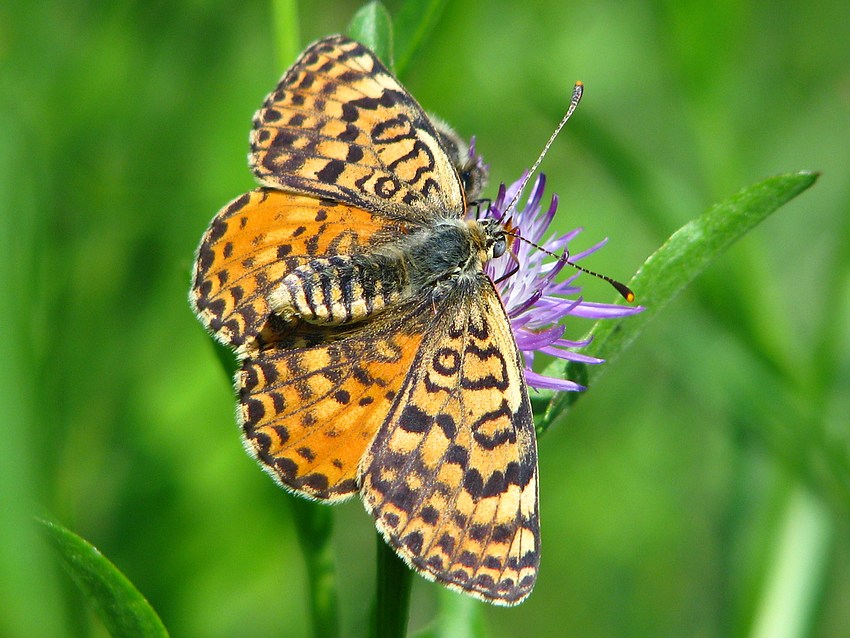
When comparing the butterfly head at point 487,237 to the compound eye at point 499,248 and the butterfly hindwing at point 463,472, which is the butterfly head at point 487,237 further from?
the butterfly hindwing at point 463,472

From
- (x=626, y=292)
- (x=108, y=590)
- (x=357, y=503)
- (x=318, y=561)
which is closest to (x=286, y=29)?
(x=626, y=292)

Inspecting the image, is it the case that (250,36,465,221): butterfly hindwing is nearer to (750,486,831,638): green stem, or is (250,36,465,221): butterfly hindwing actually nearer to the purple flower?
the purple flower

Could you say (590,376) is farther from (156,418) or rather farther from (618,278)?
(618,278)

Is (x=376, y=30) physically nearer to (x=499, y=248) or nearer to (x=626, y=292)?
(x=499, y=248)

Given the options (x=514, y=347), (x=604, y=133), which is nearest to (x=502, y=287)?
(x=514, y=347)

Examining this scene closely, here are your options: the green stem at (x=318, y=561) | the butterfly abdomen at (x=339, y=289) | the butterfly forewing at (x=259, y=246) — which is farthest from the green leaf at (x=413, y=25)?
the green stem at (x=318, y=561)

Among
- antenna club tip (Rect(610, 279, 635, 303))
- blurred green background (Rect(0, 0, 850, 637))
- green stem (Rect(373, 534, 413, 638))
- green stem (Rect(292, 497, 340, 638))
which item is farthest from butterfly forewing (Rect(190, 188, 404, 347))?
antenna club tip (Rect(610, 279, 635, 303))
